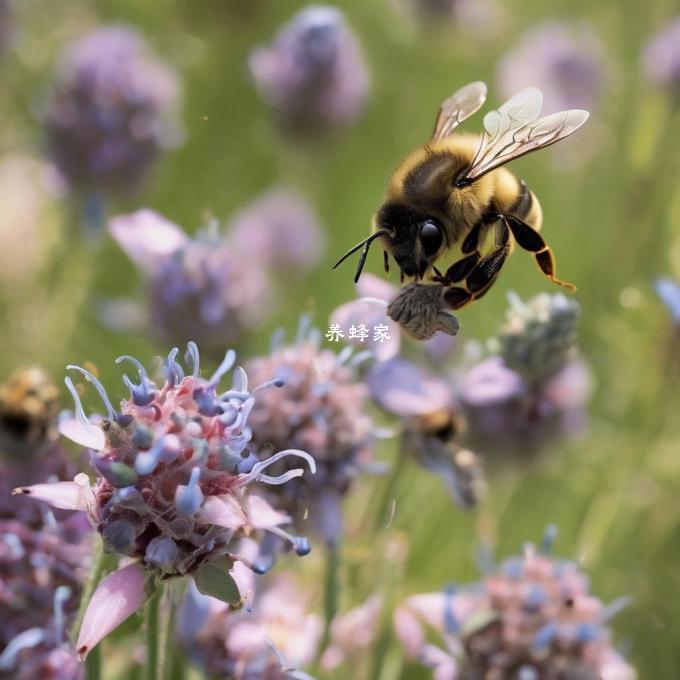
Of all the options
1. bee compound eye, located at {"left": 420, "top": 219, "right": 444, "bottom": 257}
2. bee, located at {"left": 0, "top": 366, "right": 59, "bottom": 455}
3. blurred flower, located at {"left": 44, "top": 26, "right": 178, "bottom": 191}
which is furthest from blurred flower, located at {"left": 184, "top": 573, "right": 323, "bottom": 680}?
blurred flower, located at {"left": 44, "top": 26, "right": 178, "bottom": 191}

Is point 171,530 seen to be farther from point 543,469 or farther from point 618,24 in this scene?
point 618,24

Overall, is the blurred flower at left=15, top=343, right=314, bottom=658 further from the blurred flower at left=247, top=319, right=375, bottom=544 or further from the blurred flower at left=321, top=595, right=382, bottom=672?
the blurred flower at left=321, top=595, right=382, bottom=672

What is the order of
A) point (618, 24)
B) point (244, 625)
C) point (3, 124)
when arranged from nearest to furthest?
point (244, 625) → point (3, 124) → point (618, 24)

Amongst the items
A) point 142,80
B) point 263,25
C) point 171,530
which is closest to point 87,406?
point 171,530

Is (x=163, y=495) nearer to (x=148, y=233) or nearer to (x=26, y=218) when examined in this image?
(x=148, y=233)

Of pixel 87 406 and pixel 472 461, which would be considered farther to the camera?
pixel 472 461

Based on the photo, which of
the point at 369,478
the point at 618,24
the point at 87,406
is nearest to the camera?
the point at 87,406
